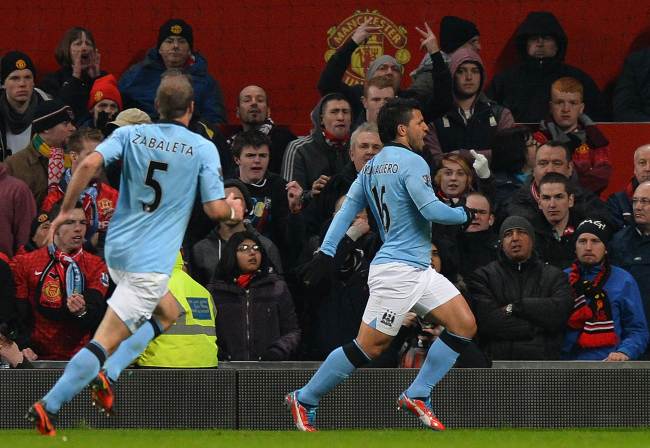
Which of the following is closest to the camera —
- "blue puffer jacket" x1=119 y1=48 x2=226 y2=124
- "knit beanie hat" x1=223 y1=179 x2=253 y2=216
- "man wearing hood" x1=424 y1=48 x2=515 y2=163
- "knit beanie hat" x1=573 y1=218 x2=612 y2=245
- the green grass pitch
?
the green grass pitch

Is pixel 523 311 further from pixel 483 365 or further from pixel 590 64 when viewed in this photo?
pixel 590 64

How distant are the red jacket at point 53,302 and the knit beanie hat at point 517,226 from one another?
2805mm

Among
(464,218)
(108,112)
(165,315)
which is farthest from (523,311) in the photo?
(108,112)

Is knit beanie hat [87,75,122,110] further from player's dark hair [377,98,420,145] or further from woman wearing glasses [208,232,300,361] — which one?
player's dark hair [377,98,420,145]

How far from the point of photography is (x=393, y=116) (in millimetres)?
9234

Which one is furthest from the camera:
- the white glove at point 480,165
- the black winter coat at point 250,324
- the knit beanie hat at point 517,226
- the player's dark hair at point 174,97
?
the white glove at point 480,165

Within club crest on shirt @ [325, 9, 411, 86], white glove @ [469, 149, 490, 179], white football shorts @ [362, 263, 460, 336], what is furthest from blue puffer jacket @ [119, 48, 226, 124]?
white football shorts @ [362, 263, 460, 336]

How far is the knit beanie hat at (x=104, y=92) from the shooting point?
12.1 m

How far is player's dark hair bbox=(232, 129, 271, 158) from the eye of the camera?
11.3 meters

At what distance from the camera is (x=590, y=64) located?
47.0 ft

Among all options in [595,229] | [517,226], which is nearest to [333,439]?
[517,226]

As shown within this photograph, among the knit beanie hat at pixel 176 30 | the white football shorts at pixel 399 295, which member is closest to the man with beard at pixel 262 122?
the knit beanie hat at pixel 176 30

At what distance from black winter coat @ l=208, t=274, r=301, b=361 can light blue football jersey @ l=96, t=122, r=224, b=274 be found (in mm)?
2091

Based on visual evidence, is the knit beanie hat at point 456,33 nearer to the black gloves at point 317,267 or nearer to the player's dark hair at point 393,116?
the player's dark hair at point 393,116
